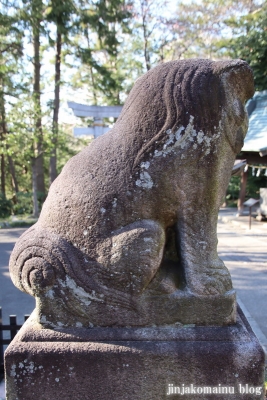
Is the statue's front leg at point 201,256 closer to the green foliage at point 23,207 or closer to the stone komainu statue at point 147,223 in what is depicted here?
the stone komainu statue at point 147,223

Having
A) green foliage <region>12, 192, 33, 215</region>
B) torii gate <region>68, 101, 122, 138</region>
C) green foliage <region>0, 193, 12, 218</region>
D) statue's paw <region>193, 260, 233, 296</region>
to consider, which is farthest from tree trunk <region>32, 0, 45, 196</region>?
statue's paw <region>193, 260, 233, 296</region>

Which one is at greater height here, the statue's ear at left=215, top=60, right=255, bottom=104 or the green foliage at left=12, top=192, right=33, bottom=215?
the statue's ear at left=215, top=60, right=255, bottom=104

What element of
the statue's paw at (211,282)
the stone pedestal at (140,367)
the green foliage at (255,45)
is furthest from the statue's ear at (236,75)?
the green foliage at (255,45)

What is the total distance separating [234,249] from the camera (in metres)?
6.56

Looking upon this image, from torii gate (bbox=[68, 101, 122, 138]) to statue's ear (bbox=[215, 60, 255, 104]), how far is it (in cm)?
924

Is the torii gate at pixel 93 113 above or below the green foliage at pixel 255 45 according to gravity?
below

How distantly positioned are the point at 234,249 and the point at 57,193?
5598mm

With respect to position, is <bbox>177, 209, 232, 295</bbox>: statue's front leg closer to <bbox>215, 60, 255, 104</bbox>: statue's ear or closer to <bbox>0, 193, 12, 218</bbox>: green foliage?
<bbox>215, 60, 255, 104</bbox>: statue's ear

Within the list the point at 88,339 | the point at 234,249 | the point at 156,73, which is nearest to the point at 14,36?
the point at 234,249

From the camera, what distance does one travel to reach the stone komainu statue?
151 centimetres

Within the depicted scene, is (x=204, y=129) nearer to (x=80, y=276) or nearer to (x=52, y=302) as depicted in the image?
(x=80, y=276)

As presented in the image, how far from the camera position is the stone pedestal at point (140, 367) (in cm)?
143

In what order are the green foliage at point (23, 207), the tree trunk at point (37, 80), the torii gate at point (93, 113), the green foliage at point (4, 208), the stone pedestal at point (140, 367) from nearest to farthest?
the stone pedestal at point (140, 367)
the tree trunk at point (37, 80)
the torii gate at point (93, 113)
the green foliage at point (4, 208)
the green foliage at point (23, 207)

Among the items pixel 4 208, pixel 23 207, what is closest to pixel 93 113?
pixel 23 207
